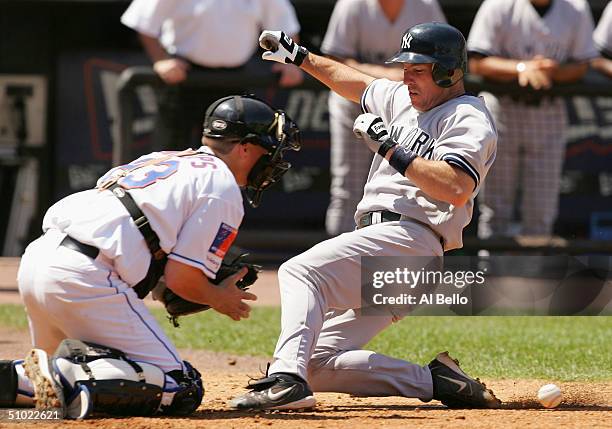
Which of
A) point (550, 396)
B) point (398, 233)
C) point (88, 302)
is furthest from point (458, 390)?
point (88, 302)

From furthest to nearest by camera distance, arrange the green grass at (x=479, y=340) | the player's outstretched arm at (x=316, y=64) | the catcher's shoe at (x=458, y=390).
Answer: the green grass at (x=479, y=340), the player's outstretched arm at (x=316, y=64), the catcher's shoe at (x=458, y=390)

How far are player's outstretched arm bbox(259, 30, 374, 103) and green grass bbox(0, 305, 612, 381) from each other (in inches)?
62.5

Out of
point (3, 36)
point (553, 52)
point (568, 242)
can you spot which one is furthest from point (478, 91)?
point (3, 36)

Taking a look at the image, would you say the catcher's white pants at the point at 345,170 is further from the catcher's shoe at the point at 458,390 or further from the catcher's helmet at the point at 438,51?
the catcher's shoe at the point at 458,390

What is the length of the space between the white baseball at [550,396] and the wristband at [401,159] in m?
1.09

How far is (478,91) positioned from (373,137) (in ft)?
13.9

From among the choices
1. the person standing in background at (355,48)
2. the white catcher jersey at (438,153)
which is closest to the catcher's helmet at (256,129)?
the white catcher jersey at (438,153)

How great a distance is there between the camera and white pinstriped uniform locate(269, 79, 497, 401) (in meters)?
4.96

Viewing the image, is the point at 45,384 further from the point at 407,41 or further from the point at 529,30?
the point at 529,30

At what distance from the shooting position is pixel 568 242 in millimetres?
9102

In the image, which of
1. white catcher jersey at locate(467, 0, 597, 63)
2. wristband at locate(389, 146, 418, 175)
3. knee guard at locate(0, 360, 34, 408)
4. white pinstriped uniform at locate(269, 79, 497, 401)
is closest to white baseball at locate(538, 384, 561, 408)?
white pinstriped uniform at locate(269, 79, 497, 401)

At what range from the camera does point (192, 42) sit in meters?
9.05

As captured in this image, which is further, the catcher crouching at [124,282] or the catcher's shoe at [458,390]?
the catcher's shoe at [458,390]

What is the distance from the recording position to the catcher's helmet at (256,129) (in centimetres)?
487
